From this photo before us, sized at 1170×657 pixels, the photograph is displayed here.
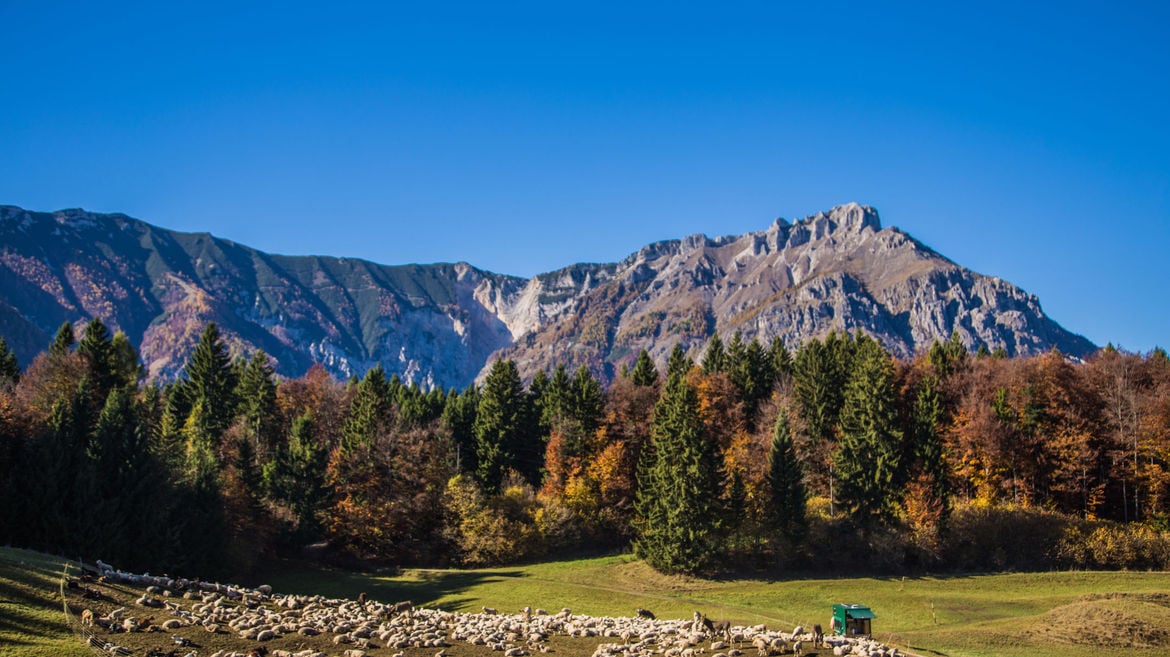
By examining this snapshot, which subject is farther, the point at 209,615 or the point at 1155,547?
the point at 1155,547

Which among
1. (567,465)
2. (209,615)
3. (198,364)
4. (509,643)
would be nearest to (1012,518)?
(567,465)

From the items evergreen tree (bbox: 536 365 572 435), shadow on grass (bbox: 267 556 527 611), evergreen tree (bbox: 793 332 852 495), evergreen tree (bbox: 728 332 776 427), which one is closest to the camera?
shadow on grass (bbox: 267 556 527 611)

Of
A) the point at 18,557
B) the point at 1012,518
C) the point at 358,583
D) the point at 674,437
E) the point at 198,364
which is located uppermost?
the point at 198,364

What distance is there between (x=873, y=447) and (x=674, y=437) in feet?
66.1

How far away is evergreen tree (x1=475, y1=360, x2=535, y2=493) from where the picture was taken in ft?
287

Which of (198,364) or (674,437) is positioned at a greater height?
(198,364)

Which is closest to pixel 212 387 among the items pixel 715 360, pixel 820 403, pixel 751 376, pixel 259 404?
pixel 259 404

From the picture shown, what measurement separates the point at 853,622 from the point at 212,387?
3098 inches

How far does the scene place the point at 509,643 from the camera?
30.7 meters

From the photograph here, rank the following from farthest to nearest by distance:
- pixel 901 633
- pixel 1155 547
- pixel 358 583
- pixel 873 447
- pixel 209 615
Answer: pixel 873 447
pixel 1155 547
pixel 358 583
pixel 901 633
pixel 209 615

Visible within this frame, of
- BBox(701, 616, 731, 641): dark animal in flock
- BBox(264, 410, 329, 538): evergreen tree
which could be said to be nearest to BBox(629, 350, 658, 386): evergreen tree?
BBox(264, 410, 329, 538): evergreen tree

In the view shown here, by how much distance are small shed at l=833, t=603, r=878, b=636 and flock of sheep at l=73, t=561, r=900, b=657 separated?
4636mm

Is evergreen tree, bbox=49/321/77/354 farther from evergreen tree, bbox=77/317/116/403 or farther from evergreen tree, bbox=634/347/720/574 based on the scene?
evergreen tree, bbox=634/347/720/574

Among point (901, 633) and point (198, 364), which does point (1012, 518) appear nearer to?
point (901, 633)
